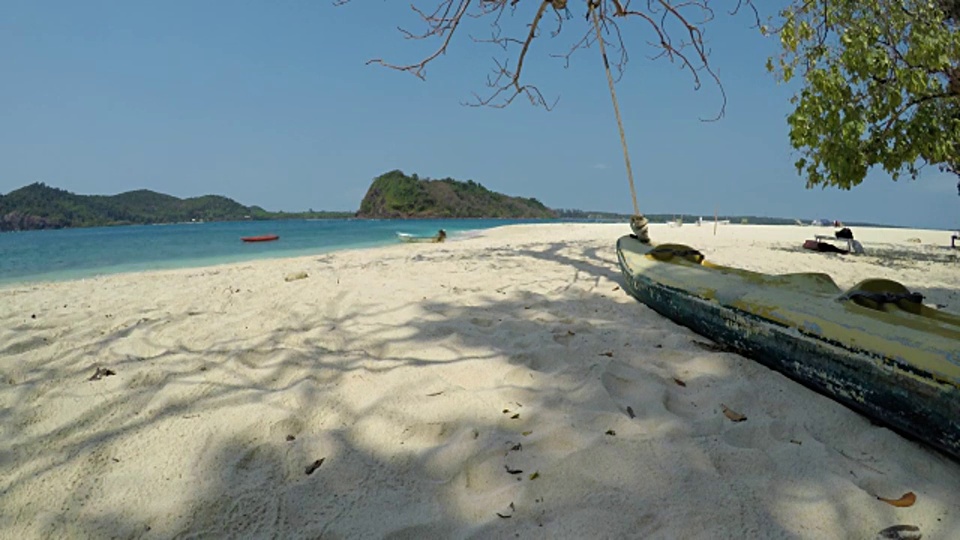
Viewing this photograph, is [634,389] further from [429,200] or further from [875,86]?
[429,200]

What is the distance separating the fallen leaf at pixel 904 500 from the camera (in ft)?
4.23

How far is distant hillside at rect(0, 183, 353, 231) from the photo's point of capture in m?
62.5

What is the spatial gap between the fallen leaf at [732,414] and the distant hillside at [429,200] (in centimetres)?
9044

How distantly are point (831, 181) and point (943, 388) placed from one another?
25.7ft

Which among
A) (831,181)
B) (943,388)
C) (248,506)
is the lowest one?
(248,506)

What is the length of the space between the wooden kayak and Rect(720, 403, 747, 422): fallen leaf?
0.40m

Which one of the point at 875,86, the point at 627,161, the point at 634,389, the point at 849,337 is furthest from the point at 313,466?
the point at 875,86

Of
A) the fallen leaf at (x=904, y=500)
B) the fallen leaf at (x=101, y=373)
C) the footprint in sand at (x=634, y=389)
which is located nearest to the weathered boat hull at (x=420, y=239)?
the fallen leaf at (x=101, y=373)

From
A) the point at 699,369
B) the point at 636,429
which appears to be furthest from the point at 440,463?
the point at 699,369

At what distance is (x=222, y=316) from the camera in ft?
12.3

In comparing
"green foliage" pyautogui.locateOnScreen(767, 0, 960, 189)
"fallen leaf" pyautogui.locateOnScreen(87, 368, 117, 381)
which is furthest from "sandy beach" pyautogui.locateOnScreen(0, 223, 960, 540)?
"green foliage" pyautogui.locateOnScreen(767, 0, 960, 189)

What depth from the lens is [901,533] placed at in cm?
119

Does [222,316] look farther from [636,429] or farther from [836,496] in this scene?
[836,496]

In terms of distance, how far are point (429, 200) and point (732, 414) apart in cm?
9224
